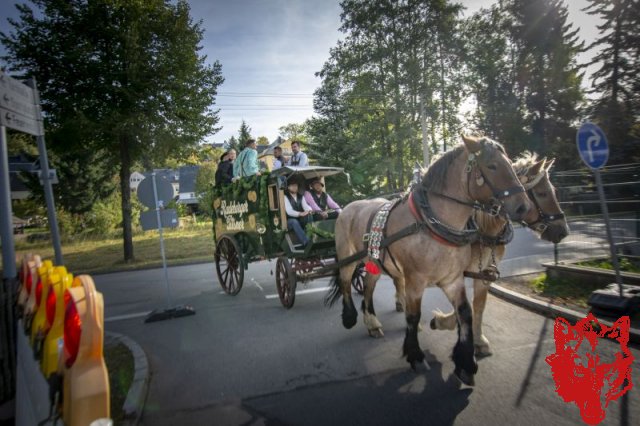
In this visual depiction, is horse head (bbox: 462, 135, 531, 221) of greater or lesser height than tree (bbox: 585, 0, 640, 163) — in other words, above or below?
below

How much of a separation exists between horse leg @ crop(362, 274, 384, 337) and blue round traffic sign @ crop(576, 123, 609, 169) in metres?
3.25

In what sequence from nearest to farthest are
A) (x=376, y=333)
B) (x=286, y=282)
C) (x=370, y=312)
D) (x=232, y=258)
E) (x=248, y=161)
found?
(x=376, y=333), (x=370, y=312), (x=286, y=282), (x=232, y=258), (x=248, y=161)

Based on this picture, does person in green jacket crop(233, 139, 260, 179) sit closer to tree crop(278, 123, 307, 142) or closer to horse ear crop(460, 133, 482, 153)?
horse ear crop(460, 133, 482, 153)

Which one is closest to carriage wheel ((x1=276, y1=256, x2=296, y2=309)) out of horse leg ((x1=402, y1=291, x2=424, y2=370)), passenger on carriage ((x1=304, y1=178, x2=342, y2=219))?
passenger on carriage ((x1=304, y1=178, x2=342, y2=219))

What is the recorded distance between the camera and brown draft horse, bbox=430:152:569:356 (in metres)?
3.56

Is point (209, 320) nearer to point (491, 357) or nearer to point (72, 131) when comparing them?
point (491, 357)

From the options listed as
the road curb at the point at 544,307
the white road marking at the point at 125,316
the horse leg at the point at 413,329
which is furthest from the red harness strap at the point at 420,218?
the white road marking at the point at 125,316

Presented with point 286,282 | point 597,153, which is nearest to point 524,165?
point 597,153

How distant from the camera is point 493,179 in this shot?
10.5ft

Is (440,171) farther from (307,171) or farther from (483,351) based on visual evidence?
(307,171)

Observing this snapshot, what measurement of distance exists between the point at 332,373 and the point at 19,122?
4.23m

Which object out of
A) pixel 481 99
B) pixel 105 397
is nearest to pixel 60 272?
pixel 105 397

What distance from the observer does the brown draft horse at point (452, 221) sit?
126 inches

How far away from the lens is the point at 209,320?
6129 millimetres
